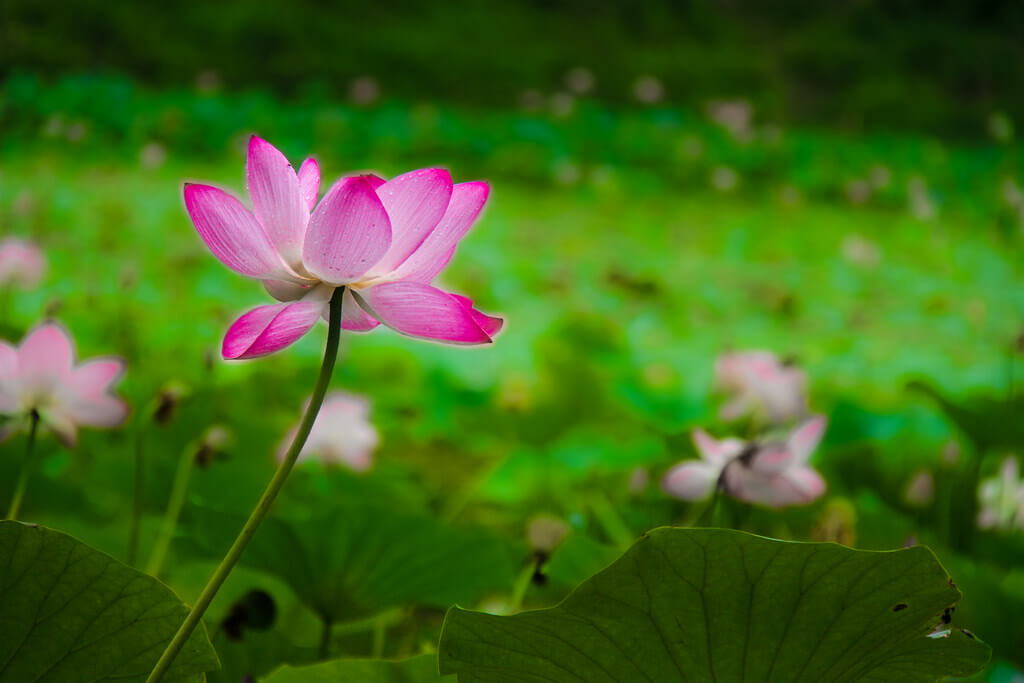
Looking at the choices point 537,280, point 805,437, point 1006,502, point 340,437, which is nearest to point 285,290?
point 805,437

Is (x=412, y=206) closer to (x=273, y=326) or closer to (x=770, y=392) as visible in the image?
(x=273, y=326)

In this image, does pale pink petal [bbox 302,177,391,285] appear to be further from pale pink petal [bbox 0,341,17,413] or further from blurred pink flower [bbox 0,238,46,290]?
blurred pink flower [bbox 0,238,46,290]

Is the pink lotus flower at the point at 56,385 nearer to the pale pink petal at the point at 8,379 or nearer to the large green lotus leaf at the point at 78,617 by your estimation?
the pale pink petal at the point at 8,379

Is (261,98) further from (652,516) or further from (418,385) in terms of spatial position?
(652,516)

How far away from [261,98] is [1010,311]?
2.92m

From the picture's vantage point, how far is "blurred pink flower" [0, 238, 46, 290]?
81 centimetres

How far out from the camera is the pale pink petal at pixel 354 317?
26cm

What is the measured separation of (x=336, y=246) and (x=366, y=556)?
21 centimetres

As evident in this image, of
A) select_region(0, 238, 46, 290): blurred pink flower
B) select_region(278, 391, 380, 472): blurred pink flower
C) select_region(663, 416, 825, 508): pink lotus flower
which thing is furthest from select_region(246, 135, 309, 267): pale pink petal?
select_region(0, 238, 46, 290): blurred pink flower

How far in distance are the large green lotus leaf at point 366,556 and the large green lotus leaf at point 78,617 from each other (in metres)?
0.11

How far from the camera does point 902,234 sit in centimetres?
250

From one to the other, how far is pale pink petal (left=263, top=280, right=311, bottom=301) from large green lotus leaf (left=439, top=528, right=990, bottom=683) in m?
0.10

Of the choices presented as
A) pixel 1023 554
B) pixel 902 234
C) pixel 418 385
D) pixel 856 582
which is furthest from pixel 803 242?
pixel 856 582

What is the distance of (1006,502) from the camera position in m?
0.61
